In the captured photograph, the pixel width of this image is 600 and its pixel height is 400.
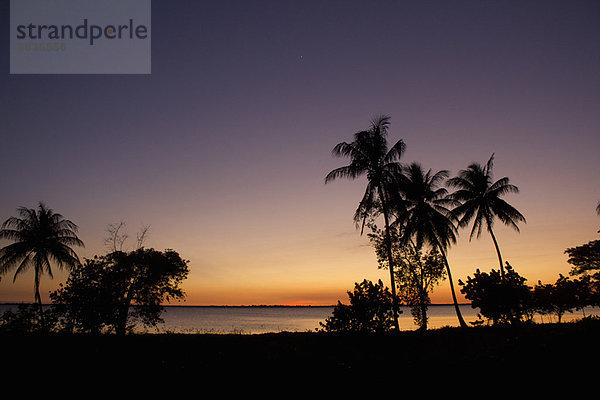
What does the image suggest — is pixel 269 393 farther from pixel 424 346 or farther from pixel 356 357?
pixel 424 346

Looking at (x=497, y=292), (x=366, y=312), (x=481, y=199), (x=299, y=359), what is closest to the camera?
(x=299, y=359)

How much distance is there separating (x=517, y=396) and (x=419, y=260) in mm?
26940

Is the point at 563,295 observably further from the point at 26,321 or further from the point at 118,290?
the point at 26,321

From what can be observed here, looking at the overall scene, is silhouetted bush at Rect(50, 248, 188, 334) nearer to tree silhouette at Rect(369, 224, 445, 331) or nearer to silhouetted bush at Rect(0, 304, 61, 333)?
silhouetted bush at Rect(0, 304, 61, 333)

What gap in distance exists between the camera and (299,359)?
12.4 meters

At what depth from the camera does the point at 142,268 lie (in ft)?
90.0

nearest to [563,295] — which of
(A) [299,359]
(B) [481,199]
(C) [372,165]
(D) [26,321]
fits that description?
(B) [481,199]

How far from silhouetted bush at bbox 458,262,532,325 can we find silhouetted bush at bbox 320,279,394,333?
5.48 m

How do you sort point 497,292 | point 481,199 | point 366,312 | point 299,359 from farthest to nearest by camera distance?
1. point 481,199
2. point 497,292
3. point 366,312
4. point 299,359

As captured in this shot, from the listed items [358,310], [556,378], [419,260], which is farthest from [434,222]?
[556,378]

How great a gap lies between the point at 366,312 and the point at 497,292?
8.43m

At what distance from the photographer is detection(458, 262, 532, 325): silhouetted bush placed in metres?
21.3

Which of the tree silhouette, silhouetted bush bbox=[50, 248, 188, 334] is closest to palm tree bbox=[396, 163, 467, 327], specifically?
the tree silhouette

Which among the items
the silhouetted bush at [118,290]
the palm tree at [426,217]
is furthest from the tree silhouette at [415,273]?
the silhouetted bush at [118,290]
